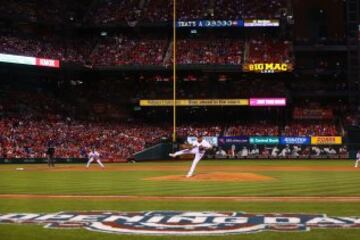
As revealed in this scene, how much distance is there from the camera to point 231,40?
193 ft

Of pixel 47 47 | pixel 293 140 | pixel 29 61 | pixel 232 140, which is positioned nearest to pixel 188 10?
pixel 47 47

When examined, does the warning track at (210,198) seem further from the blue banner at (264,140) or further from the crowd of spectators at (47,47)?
the crowd of spectators at (47,47)

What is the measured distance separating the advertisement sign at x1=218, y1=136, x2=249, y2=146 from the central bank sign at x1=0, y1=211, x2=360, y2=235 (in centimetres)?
3879

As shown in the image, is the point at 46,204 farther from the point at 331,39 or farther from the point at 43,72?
the point at 331,39

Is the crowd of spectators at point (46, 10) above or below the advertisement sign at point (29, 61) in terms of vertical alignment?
above

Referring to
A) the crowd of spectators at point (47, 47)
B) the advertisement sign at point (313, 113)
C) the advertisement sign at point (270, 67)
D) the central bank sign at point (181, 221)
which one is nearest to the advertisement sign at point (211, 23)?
the advertisement sign at point (270, 67)

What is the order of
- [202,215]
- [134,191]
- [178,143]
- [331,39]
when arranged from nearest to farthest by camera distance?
[202,215] < [134,191] < [178,143] < [331,39]

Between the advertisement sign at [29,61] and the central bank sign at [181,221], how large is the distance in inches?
1534

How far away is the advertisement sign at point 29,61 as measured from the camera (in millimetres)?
46906

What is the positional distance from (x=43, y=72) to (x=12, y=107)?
6.50 metres

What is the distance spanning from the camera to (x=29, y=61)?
4866cm

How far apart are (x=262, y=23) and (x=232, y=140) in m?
13.9

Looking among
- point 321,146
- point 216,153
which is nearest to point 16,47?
point 216,153

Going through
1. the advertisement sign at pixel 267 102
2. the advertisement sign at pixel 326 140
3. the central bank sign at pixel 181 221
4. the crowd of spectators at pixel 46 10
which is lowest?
the central bank sign at pixel 181 221
